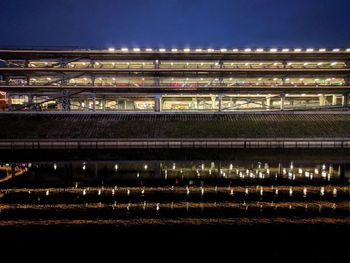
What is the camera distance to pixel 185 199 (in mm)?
20531

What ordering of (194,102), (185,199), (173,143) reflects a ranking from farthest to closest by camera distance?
1. (194,102)
2. (173,143)
3. (185,199)

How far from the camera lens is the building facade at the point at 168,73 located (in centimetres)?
4331

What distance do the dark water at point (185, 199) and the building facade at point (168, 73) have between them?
14987mm

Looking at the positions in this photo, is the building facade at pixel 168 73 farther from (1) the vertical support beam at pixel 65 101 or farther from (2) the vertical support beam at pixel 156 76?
(2) the vertical support beam at pixel 156 76

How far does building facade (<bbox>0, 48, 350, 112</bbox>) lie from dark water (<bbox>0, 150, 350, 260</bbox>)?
590 inches

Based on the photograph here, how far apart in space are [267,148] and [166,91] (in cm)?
1871

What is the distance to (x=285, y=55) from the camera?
146ft

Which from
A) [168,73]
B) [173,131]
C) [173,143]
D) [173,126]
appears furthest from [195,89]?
[173,143]

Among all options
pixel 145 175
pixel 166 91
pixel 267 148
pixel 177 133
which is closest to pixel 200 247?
pixel 145 175

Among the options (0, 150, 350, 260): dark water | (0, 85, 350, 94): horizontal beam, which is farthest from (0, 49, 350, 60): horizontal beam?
(0, 150, 350, 260): dark water

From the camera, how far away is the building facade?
43.3 metres

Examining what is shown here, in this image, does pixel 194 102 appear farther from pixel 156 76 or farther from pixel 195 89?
pixel 156 76

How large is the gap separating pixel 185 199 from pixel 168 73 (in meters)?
28.3

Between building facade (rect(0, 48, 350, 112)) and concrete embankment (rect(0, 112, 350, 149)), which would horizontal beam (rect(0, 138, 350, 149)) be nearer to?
concrete embankment (rect(0, 112, 350, 149))
